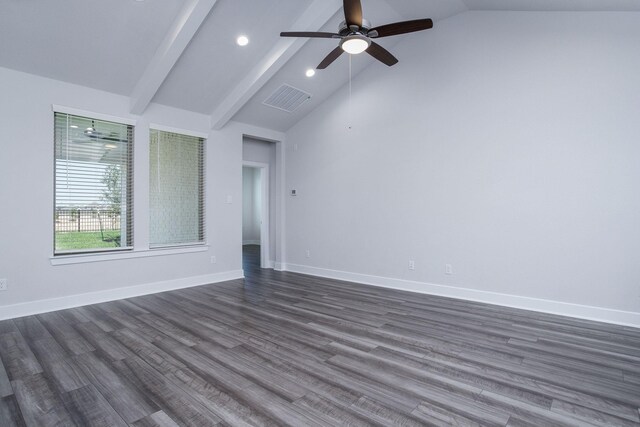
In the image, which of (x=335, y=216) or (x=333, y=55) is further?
(x=335, y=216)

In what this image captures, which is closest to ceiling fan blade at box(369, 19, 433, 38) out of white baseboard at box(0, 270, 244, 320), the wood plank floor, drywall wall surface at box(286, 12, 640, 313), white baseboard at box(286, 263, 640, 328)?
drywall wall surface at box(286, 12, 640, 313)

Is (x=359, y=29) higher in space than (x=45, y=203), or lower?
higher

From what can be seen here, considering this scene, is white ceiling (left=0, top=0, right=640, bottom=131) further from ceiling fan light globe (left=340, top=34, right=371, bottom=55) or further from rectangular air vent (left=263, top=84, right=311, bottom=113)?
ceiling fan light globe (left=340, top=34, right=371, bottom=55)

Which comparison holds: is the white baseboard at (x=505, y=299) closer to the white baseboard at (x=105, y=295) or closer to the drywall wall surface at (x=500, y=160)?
the drywall wall surface at (x=500, y=160)

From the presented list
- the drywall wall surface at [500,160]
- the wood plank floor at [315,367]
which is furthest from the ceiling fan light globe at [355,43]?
the wood plank floor at [315,367]

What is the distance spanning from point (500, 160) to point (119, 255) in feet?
16.9

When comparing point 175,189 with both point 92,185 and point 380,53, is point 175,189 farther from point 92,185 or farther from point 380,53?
point 380,53

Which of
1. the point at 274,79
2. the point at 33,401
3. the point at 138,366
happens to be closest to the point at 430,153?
the point at 274,79

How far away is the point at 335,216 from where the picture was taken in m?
5.82

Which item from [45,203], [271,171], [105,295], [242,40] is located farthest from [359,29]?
[105,295]

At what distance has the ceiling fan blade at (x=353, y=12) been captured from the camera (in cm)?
265

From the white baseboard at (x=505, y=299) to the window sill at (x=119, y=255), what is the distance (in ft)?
7.92

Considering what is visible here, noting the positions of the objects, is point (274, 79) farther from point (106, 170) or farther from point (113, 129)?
point (106, 170)

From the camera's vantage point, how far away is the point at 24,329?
3.25m
